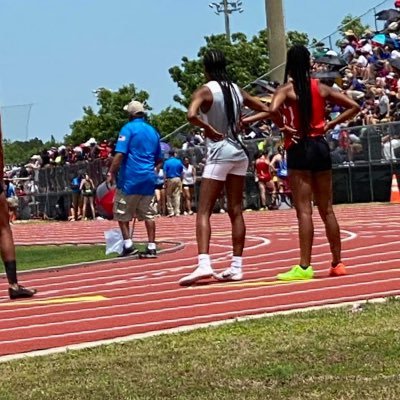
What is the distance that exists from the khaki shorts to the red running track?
2.08ft

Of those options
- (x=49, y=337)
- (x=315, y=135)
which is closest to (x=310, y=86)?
(x=315, y=135)

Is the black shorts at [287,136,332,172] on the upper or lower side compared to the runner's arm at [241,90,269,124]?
lower

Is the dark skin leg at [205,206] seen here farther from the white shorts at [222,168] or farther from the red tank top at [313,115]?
the red tank top at [313,115]

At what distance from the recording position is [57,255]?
62.3ft

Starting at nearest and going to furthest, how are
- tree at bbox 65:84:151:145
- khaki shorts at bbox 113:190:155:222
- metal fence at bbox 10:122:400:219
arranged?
khaki shorts at bbox 113:190:155:222 → metal fence at bbox 10:122:400:219 → tree at bbox 65:84:151:145

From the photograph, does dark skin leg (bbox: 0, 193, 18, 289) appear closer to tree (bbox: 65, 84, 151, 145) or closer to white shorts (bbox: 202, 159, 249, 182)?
white shorts (bbox: 202, 159, 249, 182)

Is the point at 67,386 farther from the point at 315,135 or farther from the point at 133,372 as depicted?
the point at 315,135

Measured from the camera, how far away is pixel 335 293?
10477 millimetres

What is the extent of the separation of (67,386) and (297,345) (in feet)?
4.80

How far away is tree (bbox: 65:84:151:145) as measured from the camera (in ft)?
343

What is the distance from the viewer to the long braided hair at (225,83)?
477 inches

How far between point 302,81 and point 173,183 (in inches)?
983

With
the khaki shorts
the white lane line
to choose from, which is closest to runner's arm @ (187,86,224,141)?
the white lane line

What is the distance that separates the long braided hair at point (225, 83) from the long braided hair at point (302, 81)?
59 centimetres
